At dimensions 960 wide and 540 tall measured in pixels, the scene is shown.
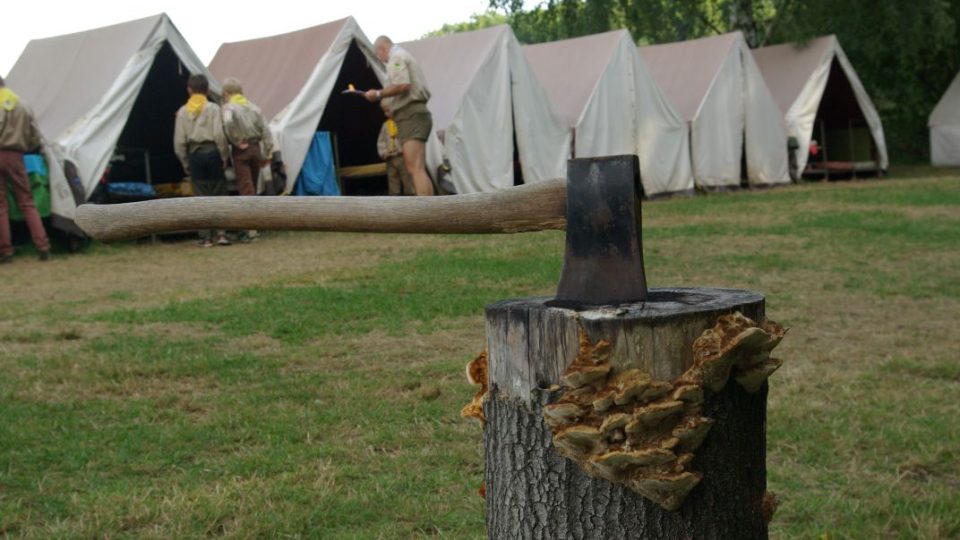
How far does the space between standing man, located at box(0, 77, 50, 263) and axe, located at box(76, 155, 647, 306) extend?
8.92m

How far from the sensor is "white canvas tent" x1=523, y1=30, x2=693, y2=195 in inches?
655

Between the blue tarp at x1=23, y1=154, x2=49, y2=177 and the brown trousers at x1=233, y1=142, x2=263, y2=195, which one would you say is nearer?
the blue tarp at x1=23, y1=154, x2=49, y2=177

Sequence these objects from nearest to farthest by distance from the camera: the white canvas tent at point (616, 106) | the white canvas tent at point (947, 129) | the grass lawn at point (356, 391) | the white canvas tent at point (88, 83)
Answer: the grass lawn at point (356, 391), the white canvas tent at point (88, 83), the white canvas tent at point (616, 106), the white canvas tent at point (947, 129)

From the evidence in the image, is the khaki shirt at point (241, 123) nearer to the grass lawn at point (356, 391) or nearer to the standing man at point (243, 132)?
the standing man at point (243, 132)

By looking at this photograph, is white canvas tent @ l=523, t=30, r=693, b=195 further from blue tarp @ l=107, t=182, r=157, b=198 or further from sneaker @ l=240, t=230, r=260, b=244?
blue tarp @ l=107, t=182, r=157, b=198

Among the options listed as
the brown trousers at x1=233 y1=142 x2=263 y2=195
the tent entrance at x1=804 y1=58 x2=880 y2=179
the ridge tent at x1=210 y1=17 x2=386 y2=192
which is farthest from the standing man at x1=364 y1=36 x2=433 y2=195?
the tent entrance at x1=804 y1=58 x2=880 y2=179

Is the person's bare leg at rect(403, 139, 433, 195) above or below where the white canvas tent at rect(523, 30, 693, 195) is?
below

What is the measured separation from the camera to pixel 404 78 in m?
11.5

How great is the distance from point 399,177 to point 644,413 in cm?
1128

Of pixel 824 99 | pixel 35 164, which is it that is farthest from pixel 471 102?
pixel 824 99

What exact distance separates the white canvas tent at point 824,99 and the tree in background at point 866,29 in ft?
2.82

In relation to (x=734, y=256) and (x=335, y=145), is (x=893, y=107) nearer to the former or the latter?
(x=335, y=145)

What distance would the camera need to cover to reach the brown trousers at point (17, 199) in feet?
34.1

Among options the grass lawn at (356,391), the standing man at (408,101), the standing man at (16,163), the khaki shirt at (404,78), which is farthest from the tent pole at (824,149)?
the standing man at (16,163)
